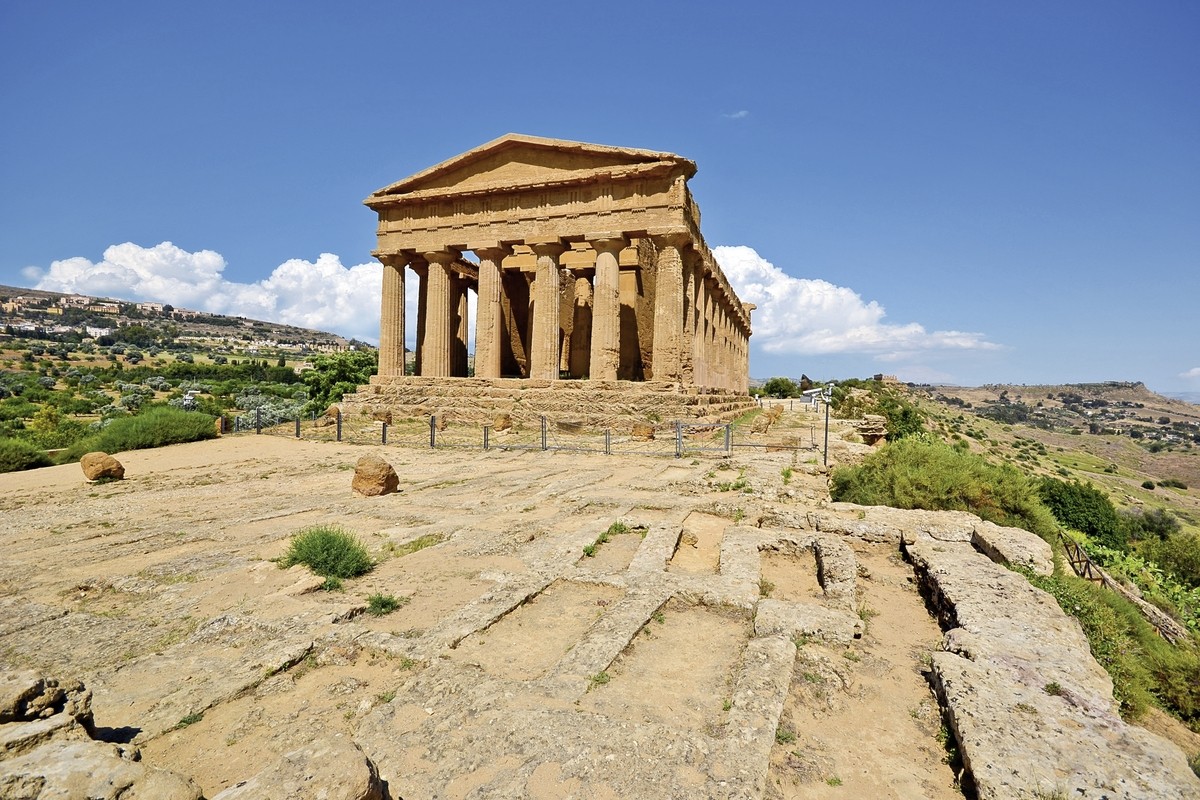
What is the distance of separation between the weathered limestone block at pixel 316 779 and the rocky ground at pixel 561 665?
0.01 m

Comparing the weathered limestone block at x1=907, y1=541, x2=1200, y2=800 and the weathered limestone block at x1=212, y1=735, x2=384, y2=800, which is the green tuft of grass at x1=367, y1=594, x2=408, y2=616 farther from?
the weathered limestone block at x1=907, y1=541, x2=1200, y2=800

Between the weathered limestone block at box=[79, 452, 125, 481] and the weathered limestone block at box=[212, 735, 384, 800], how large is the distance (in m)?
12.7

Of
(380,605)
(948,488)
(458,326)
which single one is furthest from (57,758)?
(458,326)

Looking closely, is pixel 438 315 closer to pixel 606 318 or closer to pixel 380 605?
pixel 606 318

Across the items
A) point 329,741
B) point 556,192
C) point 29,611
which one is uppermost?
point 556,192

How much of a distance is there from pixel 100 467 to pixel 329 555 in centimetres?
931

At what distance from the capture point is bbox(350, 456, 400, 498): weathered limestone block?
9.61m

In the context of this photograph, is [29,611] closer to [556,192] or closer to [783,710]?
[783,710]

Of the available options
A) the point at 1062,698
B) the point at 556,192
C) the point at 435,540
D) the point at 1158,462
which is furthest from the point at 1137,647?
the point at 1158,462

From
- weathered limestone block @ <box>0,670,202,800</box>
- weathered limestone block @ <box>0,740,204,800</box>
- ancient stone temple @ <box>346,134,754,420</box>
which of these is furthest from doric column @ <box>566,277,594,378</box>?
weathered limestone block @ <box>0,740,204,800</box>

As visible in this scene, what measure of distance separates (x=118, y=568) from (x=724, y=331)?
3231 cm

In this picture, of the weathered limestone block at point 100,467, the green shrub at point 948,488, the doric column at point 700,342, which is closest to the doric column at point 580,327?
the doric column at point 700,342

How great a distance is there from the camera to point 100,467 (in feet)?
36.6

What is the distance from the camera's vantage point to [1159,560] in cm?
1504
